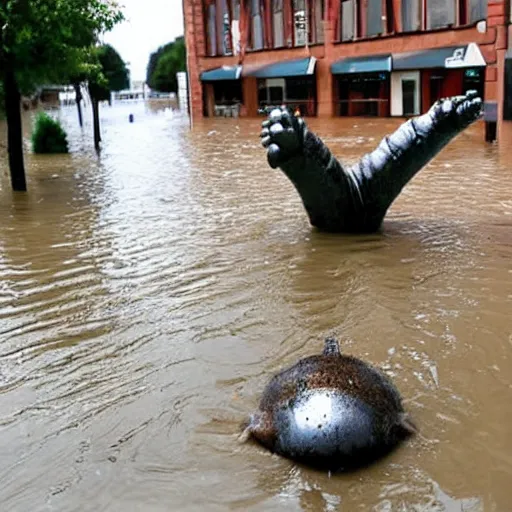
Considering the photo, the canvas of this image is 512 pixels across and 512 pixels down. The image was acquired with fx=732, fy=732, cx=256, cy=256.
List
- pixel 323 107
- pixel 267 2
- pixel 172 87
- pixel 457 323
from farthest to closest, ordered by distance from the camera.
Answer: pixel 172 87, pixel 267 2, pixel 323 107, pixel 457 323

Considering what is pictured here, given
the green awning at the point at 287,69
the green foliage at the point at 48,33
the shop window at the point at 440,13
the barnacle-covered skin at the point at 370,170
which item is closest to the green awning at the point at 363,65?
the green awning at the point at 287,69

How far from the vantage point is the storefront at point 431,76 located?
25172mm

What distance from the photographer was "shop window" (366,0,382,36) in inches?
1137

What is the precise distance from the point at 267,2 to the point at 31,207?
2633 cm

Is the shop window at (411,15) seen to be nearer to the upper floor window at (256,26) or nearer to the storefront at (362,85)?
the storefront at (362,85)

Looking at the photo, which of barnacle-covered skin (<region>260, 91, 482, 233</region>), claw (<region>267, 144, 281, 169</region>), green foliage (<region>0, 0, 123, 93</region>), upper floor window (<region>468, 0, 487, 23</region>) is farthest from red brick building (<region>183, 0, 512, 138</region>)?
claw (<region>267, 144, 281, 169</region>)

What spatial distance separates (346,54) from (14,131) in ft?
70.4

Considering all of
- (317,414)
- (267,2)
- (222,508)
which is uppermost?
(267,2)

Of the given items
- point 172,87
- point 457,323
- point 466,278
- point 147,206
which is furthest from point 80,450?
point 172,87

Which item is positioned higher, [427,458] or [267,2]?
[267,2]

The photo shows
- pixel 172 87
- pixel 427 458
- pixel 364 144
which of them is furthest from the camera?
pixel 172 87

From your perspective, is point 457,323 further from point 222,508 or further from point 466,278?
point 222,508

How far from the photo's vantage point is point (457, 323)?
5.25 meters

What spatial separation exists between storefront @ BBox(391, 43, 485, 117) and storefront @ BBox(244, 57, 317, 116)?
189 inches
